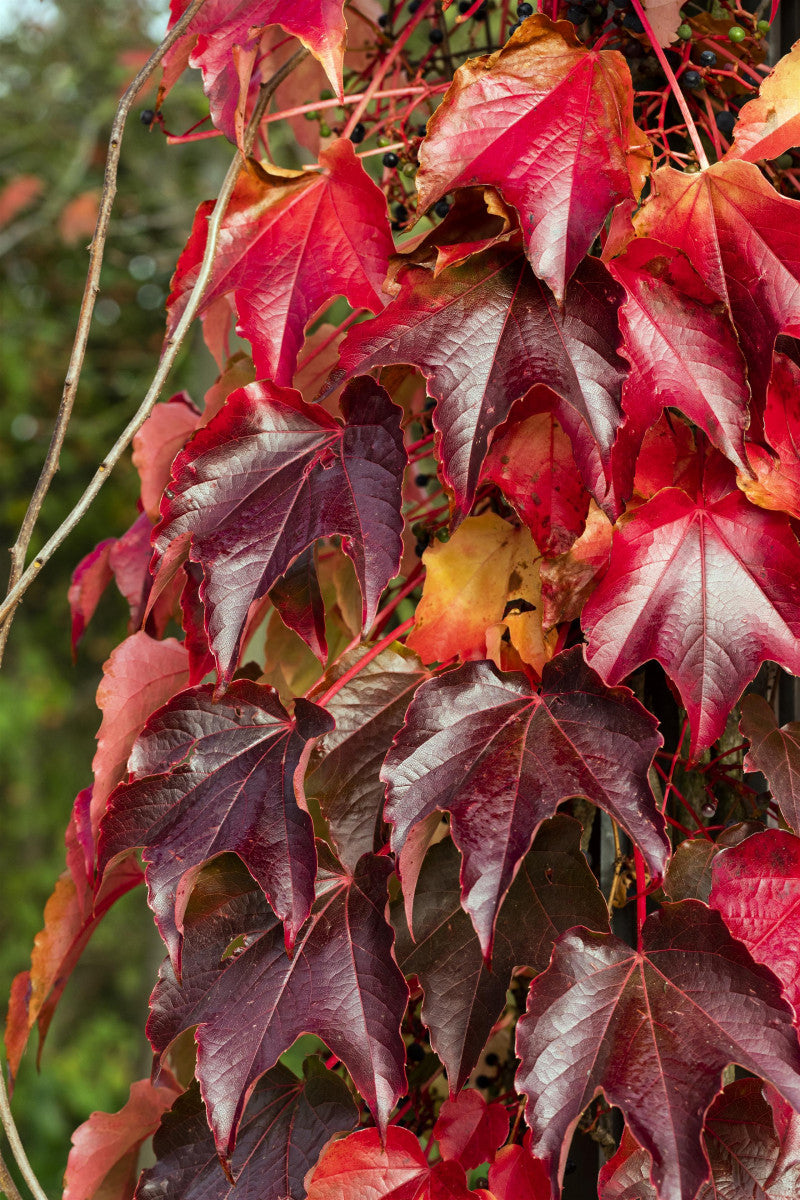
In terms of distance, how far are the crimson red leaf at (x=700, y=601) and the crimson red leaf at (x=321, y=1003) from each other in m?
0.17

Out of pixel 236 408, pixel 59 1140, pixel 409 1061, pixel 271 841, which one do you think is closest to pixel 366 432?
pixel 236 408

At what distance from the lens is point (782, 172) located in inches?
24.4

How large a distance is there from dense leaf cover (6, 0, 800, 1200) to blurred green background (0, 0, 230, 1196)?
282cm

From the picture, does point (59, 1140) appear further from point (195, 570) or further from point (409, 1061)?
point (195, 570)

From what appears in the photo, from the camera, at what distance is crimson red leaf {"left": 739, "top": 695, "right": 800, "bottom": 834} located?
1.76 feet

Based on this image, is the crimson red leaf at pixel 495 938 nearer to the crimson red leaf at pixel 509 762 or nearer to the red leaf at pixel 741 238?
the crimson red leaf at pixel 509 762

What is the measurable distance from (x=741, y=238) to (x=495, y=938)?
1.26ft

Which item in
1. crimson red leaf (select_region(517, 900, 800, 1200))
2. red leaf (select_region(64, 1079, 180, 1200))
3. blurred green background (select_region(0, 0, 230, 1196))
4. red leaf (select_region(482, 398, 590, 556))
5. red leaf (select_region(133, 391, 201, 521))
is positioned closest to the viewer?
crimson red leaf (select_region(517, 900, 800, 1200))

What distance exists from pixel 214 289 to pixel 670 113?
345 millimetres

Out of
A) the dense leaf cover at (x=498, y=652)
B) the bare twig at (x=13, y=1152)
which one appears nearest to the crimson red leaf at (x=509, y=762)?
the dense leaf cover at (x=498, y=652)

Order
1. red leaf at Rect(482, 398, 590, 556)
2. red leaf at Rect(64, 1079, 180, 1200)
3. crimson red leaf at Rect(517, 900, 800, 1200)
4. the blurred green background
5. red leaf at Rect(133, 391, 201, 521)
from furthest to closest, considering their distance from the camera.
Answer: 1. the blurred green background
2. red leaf at Rect(133, 391, 201, 521)
3. red leaf at Rect(64, 1079, 180, 1200)
4. red leaf at Rect(482, 398, 590, 556)
5. crimson red leaf at Rect(517, 900, 800, 1200)

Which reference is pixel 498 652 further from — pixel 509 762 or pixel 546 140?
pixel 546 140

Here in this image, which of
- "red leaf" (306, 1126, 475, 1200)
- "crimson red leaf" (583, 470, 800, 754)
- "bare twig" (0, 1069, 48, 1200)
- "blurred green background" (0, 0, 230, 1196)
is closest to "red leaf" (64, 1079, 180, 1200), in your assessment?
"bare twig" (0, 1069, 48, 1200)

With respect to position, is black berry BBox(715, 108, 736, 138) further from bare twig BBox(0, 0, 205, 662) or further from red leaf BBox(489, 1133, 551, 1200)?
red leaf BBox(489, 1133, 551, 1200)
